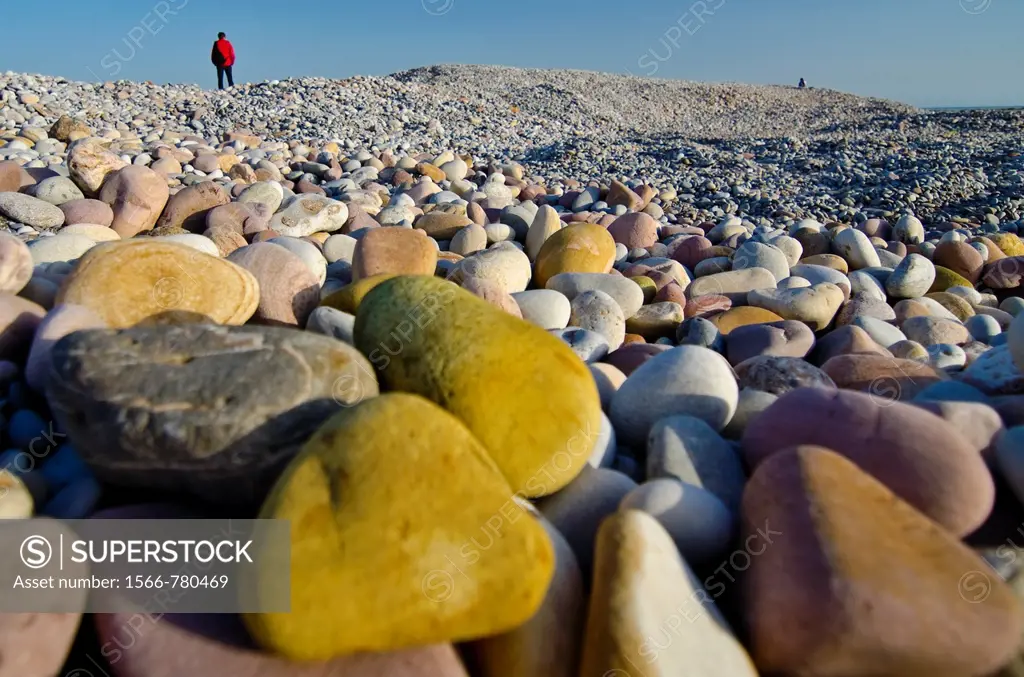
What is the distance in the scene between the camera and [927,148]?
11992 mm

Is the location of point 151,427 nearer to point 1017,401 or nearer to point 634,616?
point 634,616

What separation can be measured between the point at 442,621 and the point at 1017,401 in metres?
1.95

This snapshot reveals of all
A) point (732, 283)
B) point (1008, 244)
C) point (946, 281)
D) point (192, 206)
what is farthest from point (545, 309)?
point (1008, 244)

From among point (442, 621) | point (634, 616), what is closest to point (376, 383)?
point (442, 621)

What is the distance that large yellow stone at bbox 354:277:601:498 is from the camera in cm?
166

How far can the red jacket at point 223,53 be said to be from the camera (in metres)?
16.6

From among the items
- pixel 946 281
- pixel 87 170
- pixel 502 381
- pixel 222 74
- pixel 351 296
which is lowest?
pixel 946 281

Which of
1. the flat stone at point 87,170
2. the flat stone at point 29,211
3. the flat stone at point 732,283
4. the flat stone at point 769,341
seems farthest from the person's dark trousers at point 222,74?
the flat stone at point 769,341

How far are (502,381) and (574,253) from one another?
2.37 meters

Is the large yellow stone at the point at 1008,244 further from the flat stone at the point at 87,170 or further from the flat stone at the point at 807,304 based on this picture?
the flat stone at the point at 87,170

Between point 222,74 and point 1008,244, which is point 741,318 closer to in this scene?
point 1008,244

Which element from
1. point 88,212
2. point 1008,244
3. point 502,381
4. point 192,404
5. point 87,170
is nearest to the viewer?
point 192,404

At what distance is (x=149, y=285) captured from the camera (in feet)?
7.44

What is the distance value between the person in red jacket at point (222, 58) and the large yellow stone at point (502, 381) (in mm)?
17387
